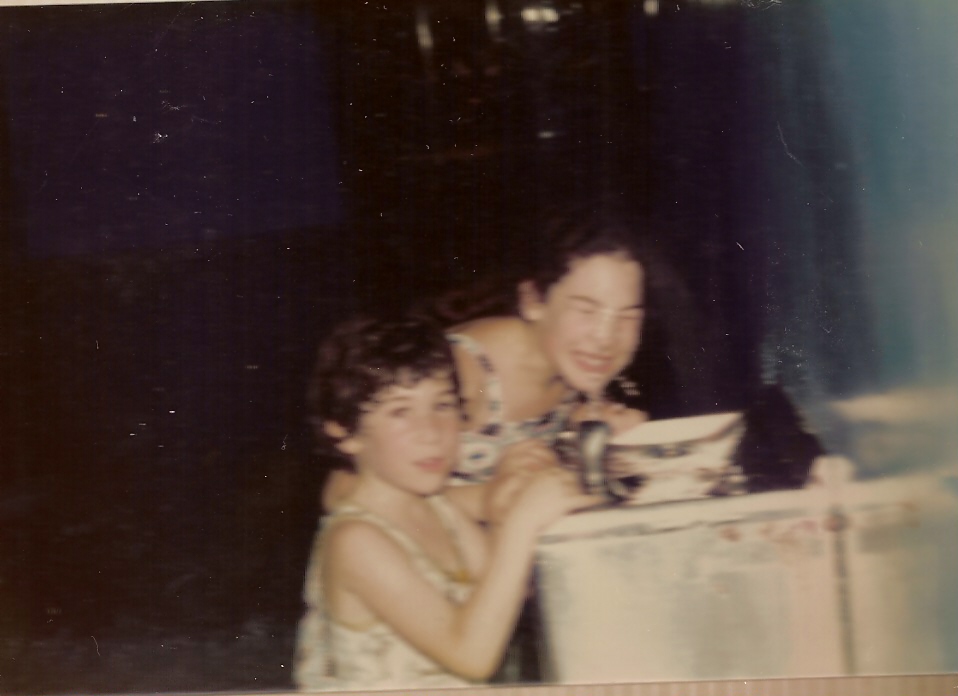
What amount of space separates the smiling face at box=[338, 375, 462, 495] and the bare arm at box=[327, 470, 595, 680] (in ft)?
0.47

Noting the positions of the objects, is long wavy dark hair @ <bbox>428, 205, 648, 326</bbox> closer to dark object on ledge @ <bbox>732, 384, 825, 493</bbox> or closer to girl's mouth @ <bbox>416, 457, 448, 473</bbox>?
girl's mouth @ <bbox>416, 457, 448, 473</bbox>

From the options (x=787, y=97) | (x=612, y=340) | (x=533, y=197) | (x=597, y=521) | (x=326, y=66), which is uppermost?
(x=326, y=66)

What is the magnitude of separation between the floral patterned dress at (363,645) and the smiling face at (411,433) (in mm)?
79

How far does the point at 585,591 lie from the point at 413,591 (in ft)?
1.27

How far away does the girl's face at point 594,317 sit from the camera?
1874 millimetres

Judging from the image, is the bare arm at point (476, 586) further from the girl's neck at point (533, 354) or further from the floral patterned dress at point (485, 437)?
the girl's neck at point (533, 354)

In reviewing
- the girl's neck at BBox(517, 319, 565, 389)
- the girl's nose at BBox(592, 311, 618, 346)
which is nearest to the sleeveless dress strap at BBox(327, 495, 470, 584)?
the girl's neck at BBox(517, 319, 565, 389)

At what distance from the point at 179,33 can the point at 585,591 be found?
1579 mm

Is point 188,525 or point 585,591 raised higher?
point 188,525

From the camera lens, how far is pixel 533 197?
1.89 meters

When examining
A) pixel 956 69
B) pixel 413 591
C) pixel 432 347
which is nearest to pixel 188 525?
pixel 413 591

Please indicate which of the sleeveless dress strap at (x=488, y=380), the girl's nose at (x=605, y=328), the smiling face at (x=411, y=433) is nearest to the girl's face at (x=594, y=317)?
the girl's nose at (x=605, y=328)

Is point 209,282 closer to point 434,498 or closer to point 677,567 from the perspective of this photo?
point 434,498

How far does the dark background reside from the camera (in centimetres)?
188
